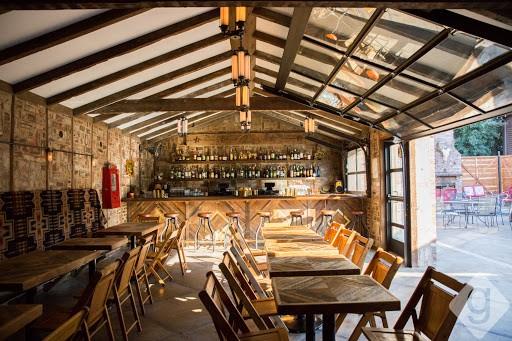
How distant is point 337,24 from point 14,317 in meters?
3.81

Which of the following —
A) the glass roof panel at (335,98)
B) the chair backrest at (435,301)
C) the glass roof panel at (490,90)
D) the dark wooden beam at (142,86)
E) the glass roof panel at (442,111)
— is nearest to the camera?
the chair backrest at (435,301)

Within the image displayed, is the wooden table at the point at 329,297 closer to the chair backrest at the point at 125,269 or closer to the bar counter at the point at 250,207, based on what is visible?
the chair backrest at the point at 125,269

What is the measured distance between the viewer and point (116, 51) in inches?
183

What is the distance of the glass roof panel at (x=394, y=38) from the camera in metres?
3.20

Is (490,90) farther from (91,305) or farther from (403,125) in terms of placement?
(91,305)

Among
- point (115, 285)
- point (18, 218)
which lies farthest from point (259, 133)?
point (115, 285)

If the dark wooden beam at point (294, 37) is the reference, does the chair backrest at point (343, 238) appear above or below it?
below

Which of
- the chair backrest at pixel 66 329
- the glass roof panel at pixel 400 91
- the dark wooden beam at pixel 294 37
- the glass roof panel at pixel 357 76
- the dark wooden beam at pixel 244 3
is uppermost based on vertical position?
the dark wooden beam at pixel 294 37

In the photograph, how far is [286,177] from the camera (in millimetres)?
10516

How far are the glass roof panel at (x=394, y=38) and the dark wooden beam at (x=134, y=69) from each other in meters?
2.35

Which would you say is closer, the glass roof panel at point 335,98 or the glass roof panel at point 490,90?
the glass roof panel at point 490,90

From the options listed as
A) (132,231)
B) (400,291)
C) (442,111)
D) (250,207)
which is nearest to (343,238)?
(400,291)

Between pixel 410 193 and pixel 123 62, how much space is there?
16.7 feet

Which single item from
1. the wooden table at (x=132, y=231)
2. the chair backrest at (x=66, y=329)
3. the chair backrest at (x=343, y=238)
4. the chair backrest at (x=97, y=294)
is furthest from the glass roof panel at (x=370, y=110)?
the chair backrest at (x=66, y=329)
